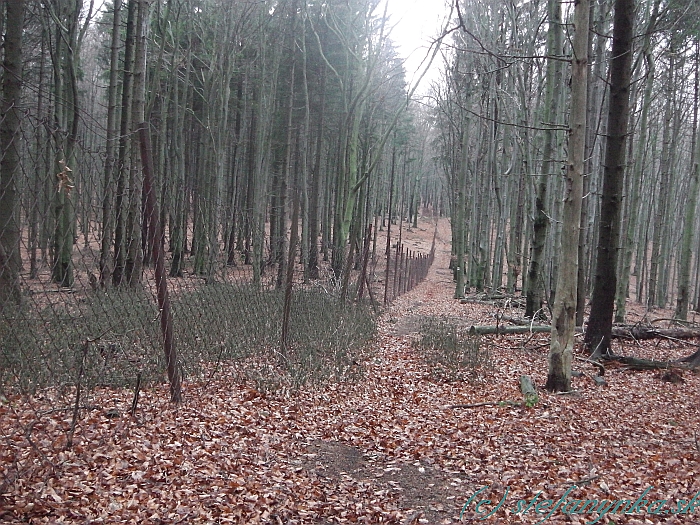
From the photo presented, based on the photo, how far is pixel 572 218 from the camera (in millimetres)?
6246

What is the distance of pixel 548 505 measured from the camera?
3779 mm

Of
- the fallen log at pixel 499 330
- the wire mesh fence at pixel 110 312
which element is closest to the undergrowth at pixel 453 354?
the fallen log at pixel 499 330

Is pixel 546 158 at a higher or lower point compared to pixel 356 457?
higher

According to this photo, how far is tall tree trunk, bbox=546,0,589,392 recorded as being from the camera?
6.07m

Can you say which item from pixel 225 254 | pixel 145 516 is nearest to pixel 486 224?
pixel 225 254

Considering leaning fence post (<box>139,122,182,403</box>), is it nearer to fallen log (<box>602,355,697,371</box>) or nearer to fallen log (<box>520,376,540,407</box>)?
fallen log (<box>520,376,540,407</box>)

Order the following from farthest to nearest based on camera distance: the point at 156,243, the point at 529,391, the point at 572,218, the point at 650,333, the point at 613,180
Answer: the point at 650,333 < the point at 613,180 < the point at 529,391 < the point at 572,218 < the point at 156,243

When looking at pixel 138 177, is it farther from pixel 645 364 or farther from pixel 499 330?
pixel 499 330

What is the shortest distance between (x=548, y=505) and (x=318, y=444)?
7.14 feet

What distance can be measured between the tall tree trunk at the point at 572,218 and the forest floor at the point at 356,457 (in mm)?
477

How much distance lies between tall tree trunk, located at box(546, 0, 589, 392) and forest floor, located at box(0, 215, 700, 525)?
477 millimetres

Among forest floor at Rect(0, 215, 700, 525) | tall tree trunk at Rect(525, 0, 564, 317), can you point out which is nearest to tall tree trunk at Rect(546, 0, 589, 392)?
forest floor at Rect(0, 215, 700, 525)

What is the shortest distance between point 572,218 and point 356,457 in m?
3.81

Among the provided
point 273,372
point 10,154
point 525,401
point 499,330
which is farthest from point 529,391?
point 10,154
